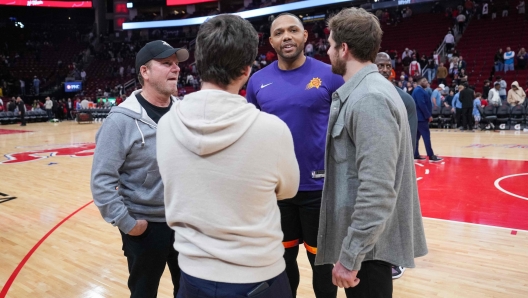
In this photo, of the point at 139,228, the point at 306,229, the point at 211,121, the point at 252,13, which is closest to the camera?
the point at 211,121

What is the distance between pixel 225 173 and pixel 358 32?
77 centimetres

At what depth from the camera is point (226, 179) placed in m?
1.27

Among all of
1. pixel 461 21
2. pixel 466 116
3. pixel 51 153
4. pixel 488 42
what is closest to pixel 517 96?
pixel 466 116

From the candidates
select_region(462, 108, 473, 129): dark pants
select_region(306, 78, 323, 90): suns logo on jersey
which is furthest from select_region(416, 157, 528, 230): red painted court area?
select_region(462, 108, 473, 129): dark pants

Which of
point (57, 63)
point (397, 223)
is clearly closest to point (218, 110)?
point (397, 223)

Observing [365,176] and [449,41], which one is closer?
[365,176]

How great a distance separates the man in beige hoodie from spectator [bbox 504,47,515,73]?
16.7m

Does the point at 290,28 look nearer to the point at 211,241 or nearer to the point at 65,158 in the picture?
the point at 211,241

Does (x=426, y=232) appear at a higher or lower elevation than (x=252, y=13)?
lower

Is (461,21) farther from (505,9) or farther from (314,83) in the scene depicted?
(314,83)

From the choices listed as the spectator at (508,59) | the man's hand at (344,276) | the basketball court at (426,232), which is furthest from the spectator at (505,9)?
the man's hand at (344,276)

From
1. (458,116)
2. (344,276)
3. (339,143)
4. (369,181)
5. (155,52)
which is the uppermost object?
(155,52)

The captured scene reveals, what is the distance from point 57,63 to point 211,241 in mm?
34718

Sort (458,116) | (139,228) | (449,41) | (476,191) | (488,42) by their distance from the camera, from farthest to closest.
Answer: (449,41) < (488,42) < (458,116) < (476,191) < (139,228)
